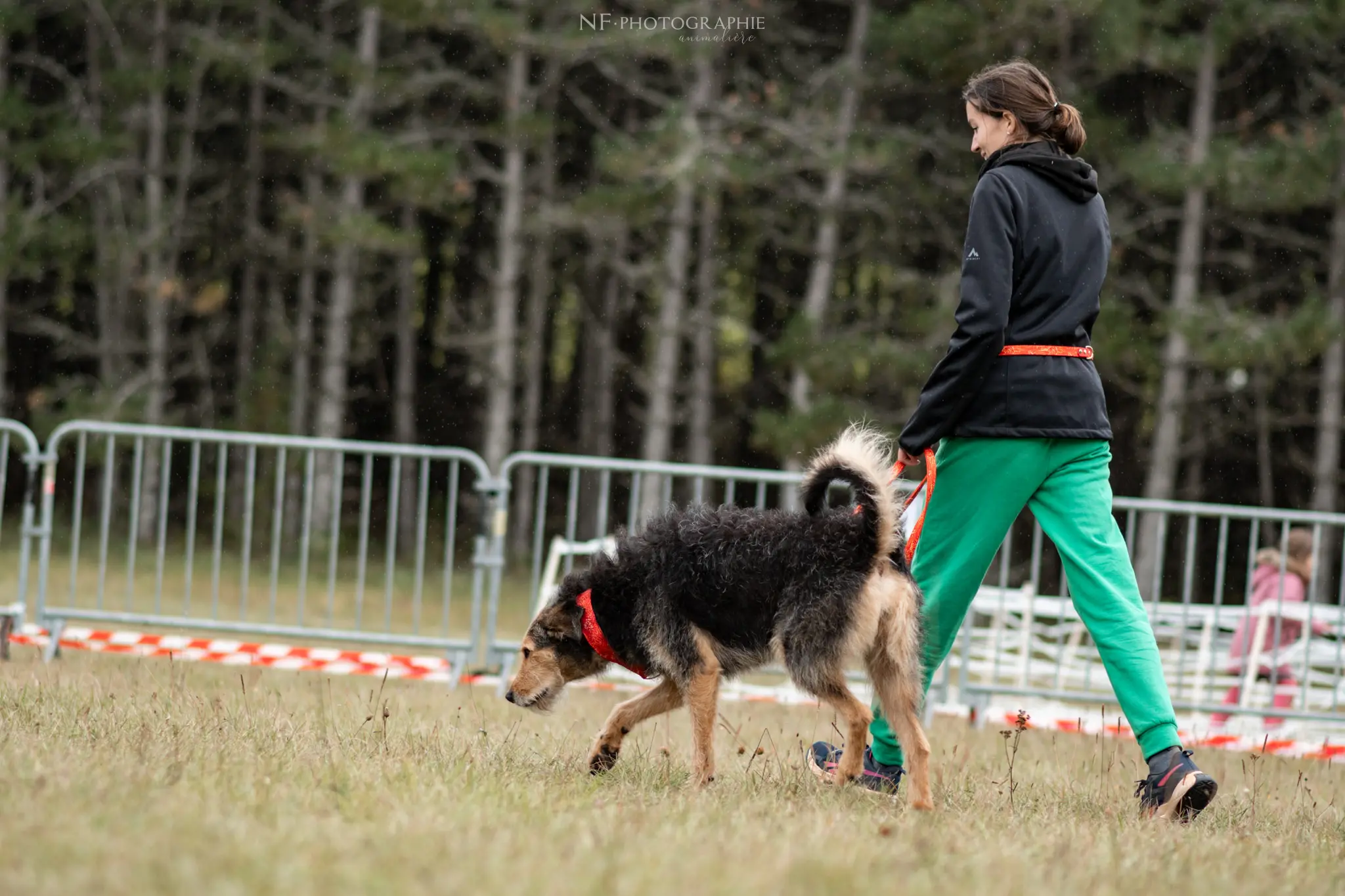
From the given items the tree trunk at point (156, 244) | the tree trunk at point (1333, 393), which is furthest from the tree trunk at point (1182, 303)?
the tree trunk at point (156, 244)

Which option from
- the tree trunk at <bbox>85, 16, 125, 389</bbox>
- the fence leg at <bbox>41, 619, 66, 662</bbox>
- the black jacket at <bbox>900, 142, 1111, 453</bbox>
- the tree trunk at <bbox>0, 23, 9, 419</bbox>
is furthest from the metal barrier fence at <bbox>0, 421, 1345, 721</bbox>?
the tree trunk at <bbox>0, 23, 9, 419</bbox>

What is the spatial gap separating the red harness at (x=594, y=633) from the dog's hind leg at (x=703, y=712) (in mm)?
362

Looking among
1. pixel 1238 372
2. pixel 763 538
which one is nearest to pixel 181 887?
pixel 763 538

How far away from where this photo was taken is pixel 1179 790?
14.0 ft

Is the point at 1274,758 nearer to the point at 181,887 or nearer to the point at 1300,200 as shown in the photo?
the point at 181,887

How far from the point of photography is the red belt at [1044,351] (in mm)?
4477

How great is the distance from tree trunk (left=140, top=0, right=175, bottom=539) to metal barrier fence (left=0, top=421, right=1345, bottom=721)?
4.52 feet

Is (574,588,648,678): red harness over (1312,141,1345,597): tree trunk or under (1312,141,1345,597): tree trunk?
under

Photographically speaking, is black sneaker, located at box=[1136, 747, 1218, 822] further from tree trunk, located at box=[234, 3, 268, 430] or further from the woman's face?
tree trunk, located at box=[234, 3, 268, 430]

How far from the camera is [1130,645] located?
4.45 metres

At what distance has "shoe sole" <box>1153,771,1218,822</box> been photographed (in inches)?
167

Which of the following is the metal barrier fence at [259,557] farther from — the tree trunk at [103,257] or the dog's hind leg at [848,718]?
the dog's hind leg at [848,718]

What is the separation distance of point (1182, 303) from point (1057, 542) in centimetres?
1321

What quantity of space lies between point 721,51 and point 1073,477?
1524cm
